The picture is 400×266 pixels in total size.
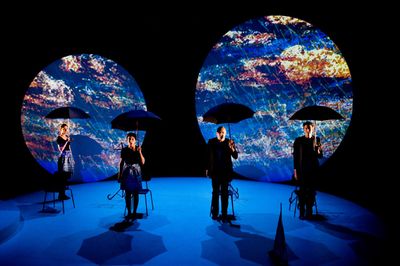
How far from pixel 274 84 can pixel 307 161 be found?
13.5ft

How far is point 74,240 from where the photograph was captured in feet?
13.1

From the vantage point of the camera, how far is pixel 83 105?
9617 mm

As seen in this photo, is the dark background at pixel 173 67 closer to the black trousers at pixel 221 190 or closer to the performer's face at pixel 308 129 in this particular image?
the performer's face at pixel 308 129

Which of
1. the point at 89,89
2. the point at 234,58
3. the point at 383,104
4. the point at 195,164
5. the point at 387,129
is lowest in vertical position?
the point at 195,164

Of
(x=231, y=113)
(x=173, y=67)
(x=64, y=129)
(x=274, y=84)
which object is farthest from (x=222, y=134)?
(x=173, y=67)

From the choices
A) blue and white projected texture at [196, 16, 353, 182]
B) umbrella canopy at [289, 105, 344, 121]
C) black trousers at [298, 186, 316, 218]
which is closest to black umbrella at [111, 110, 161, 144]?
umbrella canopy at [289, 105, 344, 121]

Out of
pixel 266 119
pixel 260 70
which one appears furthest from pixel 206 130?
pixel 260 70

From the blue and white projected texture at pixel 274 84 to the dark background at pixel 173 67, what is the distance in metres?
0.27

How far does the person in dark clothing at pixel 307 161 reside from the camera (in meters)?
4.85

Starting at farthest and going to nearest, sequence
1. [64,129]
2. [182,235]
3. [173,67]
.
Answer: [173,67], [64,129], [182,235]

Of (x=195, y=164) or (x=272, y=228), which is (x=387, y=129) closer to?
(x=272, y=228)

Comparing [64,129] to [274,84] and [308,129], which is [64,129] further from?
[274,84]

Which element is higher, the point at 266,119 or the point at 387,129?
the point at 266,119

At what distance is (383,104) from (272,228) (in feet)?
12.0
